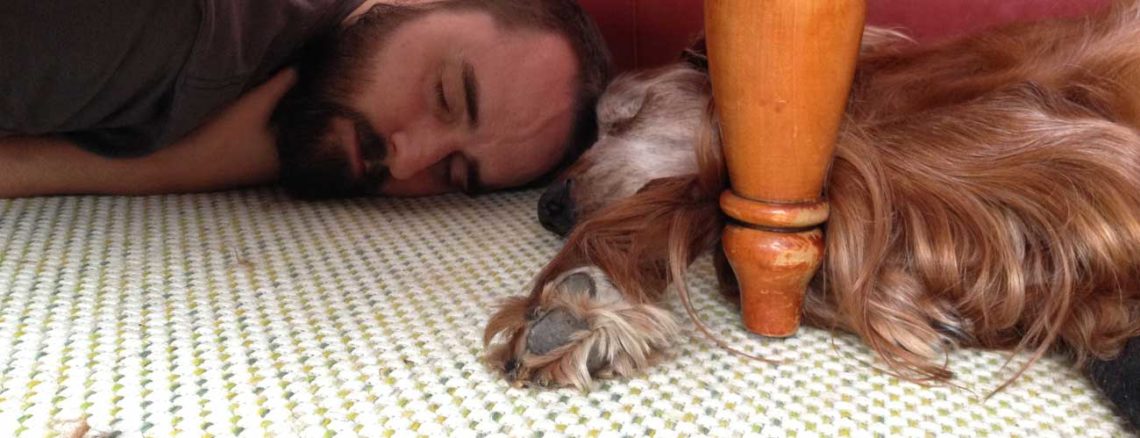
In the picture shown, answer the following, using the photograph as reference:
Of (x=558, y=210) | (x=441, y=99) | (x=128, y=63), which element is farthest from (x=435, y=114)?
(x=128, y=63)

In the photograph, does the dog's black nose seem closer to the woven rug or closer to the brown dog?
the woven rug

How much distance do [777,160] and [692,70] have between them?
53 cm

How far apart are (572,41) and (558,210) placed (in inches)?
12.7

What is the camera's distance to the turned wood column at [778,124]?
0.56 meters

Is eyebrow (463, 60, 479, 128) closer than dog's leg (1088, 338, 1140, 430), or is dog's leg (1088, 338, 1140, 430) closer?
dog's leg (1088, 338, 1140, 430)

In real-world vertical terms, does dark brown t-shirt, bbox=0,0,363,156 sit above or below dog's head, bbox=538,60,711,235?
above

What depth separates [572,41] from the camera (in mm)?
1283

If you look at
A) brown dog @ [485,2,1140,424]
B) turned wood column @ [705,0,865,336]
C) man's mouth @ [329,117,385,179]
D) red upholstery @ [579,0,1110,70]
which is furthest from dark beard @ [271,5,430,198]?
turned wood column @ [705,0,865,336]

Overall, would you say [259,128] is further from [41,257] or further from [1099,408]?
[1099,408]

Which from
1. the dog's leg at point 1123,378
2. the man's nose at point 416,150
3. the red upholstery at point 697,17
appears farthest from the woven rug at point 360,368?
the red upholstery at point 697,17

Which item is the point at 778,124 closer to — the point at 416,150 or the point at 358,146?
the point at 416,150

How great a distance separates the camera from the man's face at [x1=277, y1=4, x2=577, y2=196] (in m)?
1.20

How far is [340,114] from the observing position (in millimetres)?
1256

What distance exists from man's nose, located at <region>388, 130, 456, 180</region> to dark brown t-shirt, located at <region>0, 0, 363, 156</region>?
20 centimetres
